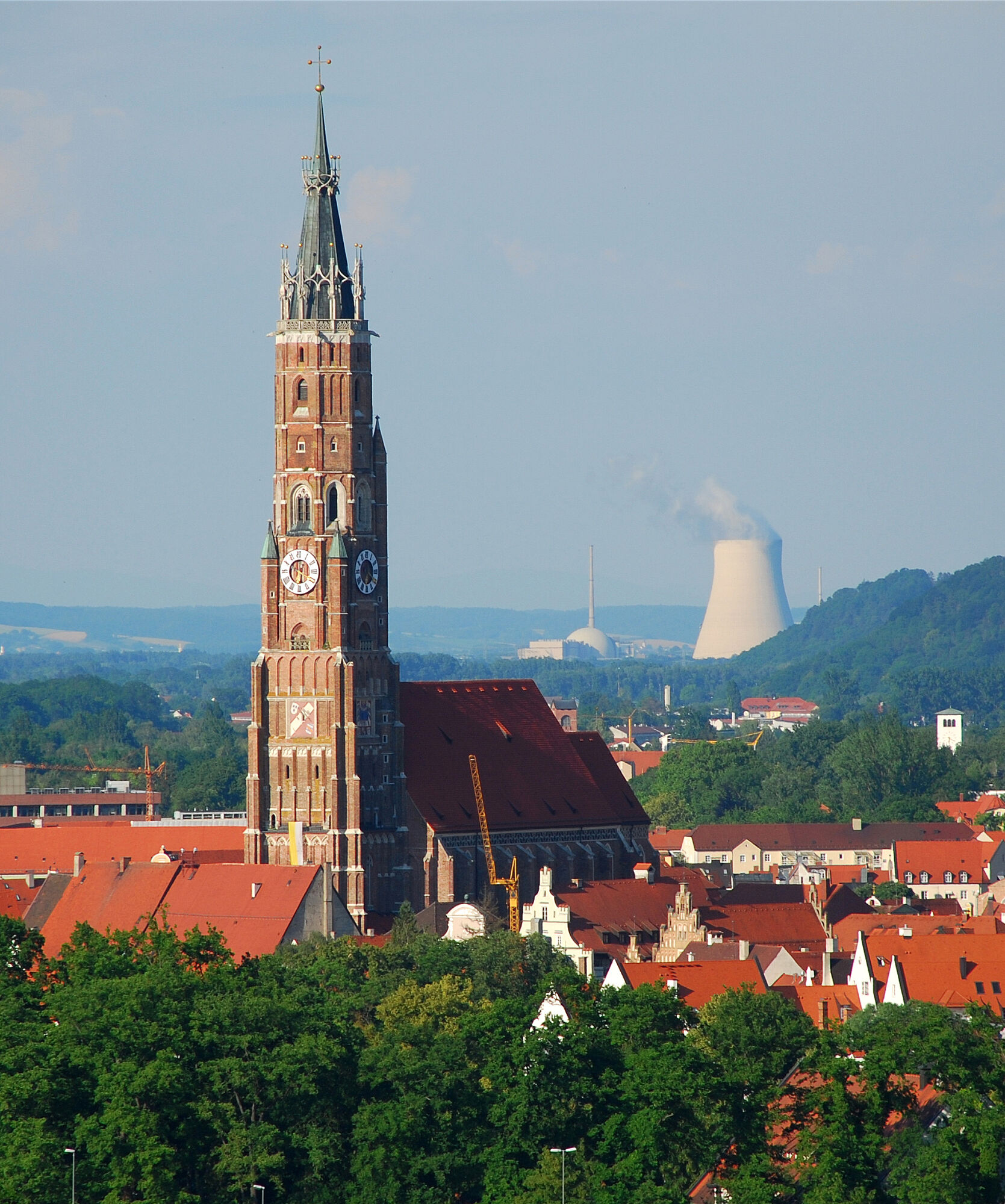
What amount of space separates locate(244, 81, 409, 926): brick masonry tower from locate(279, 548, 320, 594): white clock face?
48mm

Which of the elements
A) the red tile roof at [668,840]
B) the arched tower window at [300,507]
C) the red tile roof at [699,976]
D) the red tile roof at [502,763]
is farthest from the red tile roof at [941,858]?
the red tile roof at [699,976]

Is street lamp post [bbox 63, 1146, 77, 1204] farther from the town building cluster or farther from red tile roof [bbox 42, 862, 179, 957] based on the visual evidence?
red tile roof [bbox 42, 862, 179, 957]

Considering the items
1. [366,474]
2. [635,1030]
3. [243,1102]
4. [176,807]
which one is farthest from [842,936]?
[176,807]

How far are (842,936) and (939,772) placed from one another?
9308 centimetres

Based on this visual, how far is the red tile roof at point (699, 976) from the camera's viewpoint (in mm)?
88125

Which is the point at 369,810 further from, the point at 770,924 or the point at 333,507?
the point at 770,924

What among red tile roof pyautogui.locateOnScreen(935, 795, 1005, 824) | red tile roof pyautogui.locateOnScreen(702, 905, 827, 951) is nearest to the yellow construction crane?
red tile roof pyautogui.locateOnScreen(702, 905, 827, 951)

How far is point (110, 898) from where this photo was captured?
108562 millimetres

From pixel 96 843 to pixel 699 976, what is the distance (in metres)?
50.7

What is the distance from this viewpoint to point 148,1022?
70.6 meters

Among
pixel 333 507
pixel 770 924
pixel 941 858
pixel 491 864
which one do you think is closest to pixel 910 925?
pixel 770 924

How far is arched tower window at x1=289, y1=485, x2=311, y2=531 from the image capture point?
113 meters

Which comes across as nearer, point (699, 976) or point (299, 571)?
point (699, 976)

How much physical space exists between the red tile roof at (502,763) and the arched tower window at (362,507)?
6.03 meters
